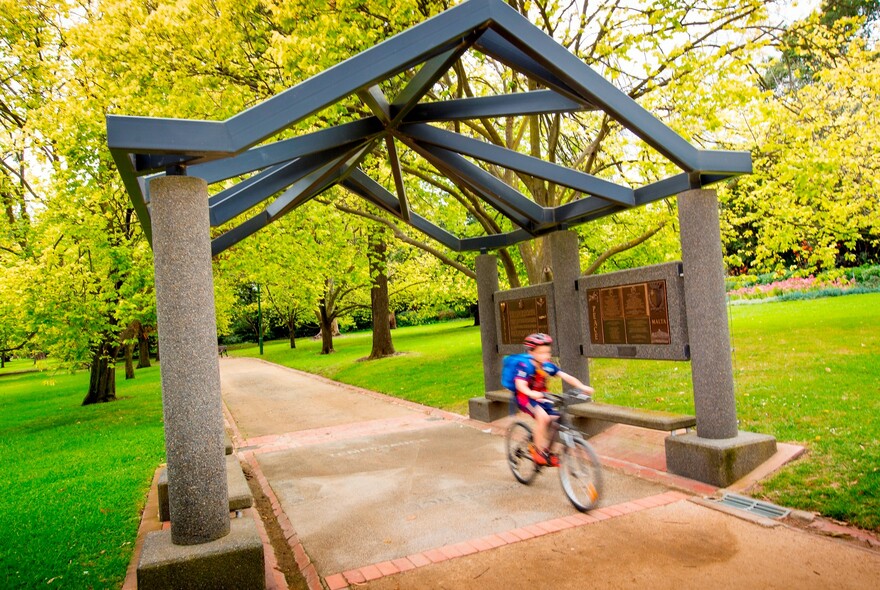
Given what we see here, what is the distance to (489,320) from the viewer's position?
36.6 feet

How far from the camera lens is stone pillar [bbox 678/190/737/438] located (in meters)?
6.48

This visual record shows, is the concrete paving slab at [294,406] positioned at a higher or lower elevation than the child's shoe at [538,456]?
lower

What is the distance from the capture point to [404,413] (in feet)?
42.0

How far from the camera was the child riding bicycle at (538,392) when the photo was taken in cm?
623

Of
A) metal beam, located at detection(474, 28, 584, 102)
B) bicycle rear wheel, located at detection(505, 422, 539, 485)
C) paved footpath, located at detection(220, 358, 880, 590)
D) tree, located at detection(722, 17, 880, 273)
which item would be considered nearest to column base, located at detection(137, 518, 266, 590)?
paved footpath, located at detection(220, 358, 880, 590)

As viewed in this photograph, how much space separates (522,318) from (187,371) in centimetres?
659

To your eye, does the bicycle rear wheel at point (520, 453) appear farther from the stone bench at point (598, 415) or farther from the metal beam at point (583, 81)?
the metal beam at point (583, 81)

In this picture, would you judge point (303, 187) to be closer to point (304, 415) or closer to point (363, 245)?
point (304, 415)

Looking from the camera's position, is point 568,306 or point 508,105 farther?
point 568,306

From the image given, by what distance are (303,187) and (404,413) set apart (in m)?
6.20

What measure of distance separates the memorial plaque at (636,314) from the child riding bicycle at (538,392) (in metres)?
1.46

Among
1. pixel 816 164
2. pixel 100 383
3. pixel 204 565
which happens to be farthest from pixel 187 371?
pixel 100 383

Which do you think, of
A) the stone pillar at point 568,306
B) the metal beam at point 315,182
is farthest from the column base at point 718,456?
the metal beam at point 315,182

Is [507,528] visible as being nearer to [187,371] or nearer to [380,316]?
[187,371]
